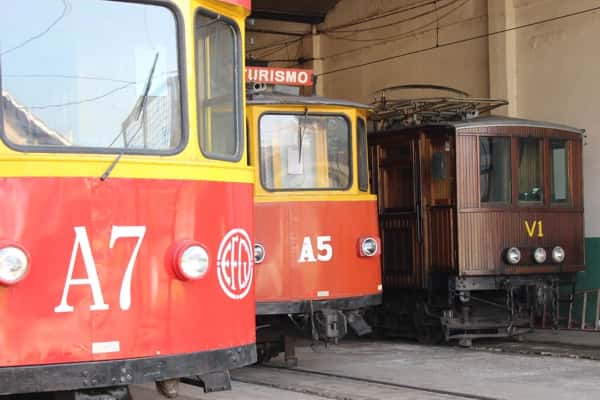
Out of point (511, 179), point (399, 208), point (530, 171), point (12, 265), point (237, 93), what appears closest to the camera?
point (12, 265)

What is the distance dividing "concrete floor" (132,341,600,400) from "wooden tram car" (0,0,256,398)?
3.70 meters

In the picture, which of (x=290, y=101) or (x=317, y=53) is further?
(x=317, y=53)

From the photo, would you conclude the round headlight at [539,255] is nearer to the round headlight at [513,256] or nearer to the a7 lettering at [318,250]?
the round headlight at [513,256]

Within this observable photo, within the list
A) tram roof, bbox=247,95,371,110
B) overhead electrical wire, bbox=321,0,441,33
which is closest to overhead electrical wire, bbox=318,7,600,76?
overhead electrical wire, bbox=321,0,441,33

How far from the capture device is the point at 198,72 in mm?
6500

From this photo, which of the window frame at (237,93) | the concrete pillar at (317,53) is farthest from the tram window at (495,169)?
the concrete pillar at (317,53)

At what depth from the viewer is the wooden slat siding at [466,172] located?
46.0ft

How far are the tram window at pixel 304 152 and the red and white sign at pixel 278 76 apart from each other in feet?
2.42

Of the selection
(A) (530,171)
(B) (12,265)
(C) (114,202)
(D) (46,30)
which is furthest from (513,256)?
(B) (12,265)

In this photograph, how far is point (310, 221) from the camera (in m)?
11.2

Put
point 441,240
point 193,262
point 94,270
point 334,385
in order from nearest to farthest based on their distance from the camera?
point 94,270 < point 193,262 < point 334,385 < point 441,240

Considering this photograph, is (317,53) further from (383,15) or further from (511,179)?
(511,179)

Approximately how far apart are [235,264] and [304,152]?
4.78m

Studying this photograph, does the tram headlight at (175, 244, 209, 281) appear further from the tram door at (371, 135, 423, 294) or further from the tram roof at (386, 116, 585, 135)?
the tram door at (371, 135, 423, 294)
